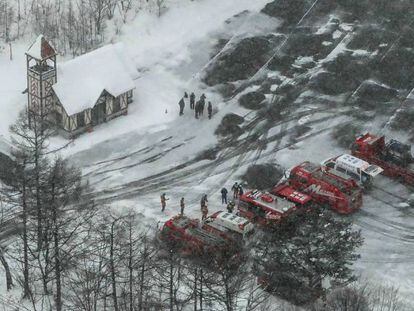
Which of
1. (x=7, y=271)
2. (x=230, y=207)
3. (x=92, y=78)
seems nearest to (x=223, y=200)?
(x=230, y=207)

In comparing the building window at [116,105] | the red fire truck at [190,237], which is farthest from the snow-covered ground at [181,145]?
the red fire truck at [190,237]

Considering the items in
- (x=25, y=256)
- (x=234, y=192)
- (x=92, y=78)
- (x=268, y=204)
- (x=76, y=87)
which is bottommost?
(x=234, y=192)

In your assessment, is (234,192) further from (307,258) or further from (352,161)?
(307,258)

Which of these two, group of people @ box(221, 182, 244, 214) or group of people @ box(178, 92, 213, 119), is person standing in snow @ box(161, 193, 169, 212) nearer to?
→ group of people @ box(221, 182, 244, 214)

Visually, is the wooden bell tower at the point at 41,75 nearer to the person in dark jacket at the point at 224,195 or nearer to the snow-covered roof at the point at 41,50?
the snow-covered roof at the point at 41,50

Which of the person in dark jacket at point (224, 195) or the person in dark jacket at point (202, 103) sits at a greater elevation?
the person in dark jacket at point (202, 103)

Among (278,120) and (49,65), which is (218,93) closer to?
(278,120)

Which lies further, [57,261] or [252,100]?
[252,100]
